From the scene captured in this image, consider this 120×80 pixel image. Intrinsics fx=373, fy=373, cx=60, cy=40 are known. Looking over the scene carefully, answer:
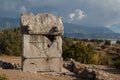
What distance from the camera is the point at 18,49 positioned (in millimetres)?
36281

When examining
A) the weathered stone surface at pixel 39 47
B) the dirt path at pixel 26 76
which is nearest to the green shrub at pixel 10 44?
the weathered stone surface at pixel 39 47

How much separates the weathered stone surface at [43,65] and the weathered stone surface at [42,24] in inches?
59.3

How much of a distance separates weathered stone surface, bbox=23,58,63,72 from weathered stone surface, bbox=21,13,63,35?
4.94 ft

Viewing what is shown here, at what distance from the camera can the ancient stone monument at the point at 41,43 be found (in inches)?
798

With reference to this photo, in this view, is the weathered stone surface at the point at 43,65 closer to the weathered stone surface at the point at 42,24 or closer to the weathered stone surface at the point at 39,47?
the weathered stone surface at the point at 39,47

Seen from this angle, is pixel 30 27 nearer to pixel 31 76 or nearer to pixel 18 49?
pixel 31 76

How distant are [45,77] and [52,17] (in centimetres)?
389

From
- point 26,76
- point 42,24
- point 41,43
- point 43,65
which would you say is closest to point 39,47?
point 41,43

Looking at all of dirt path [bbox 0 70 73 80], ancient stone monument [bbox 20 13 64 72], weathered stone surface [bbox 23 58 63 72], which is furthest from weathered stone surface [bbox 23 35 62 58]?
dirt path [bbox 0 70 73 80]

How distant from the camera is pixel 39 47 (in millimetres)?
20391

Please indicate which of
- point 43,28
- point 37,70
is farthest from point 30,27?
point 37,70

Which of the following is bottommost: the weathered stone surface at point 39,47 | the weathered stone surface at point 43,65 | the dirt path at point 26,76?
the dirt path at point 26,76

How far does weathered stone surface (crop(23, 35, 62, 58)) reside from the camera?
20.2 m

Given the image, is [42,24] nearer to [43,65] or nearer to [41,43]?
[41,43]
